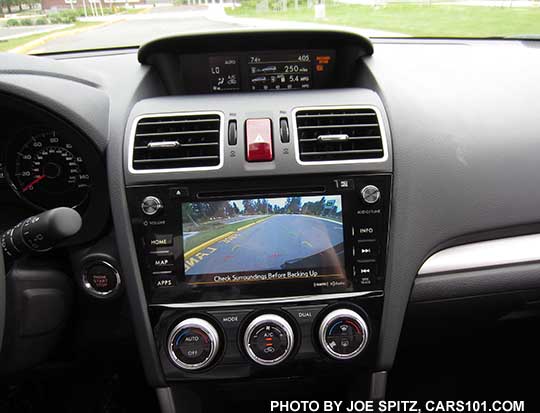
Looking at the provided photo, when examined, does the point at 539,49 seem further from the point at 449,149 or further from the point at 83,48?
the point at 83,48

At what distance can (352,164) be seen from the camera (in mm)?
1481

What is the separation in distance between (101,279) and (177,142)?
0.56m

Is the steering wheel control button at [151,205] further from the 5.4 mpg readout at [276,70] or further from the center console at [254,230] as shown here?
the 5.4 mpg readout at [276,70]

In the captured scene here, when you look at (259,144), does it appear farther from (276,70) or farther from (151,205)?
(276,70)

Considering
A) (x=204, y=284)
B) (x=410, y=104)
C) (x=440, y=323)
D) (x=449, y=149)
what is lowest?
(x=440, y=323)

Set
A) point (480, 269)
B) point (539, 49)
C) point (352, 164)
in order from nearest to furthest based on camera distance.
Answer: point (352, 164)
point (480, 269)
point (539, 49)

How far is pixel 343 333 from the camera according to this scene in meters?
1.59

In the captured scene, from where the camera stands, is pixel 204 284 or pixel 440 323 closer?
pixel 204 284

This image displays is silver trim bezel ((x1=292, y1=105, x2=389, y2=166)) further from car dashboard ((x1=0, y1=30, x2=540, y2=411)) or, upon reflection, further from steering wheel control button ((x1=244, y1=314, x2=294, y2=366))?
steering wheel control button ((x1=244, y1=314, x2=294, y2=366))

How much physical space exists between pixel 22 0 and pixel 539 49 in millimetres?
2138

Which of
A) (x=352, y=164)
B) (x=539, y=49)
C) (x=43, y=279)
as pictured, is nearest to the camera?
(x=352, y=164)

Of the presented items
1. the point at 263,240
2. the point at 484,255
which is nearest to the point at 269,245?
the point at 263,240

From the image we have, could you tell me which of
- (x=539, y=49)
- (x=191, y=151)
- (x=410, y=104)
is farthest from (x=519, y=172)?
(x=191, y=151)

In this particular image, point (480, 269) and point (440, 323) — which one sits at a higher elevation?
point (480, 269)
